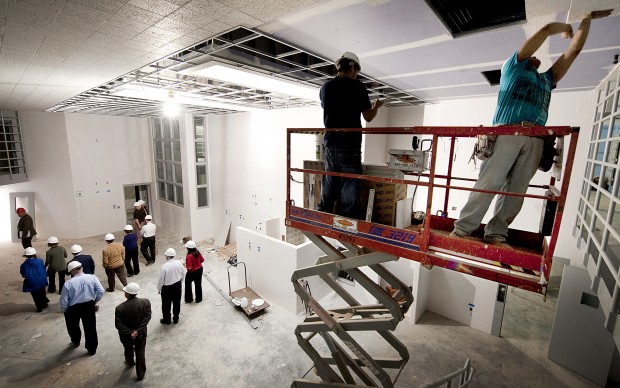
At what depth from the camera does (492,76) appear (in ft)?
16.6

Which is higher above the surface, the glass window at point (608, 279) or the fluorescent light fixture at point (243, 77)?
the fluorescent light fixture at point (243, 77)

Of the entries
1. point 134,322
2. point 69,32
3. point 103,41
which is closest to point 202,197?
point 134,322

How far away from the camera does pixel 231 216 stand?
38.0 feet

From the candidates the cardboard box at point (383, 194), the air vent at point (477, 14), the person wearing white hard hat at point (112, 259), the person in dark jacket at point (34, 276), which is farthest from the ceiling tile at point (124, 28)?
the person in dark jacket at point (34, 276)

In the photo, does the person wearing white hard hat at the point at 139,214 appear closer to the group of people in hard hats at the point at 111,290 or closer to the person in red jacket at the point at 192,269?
the group of people in hard hats at the point at 111,290

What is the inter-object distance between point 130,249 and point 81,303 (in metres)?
3.25

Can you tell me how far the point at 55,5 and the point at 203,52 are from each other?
69.9 inches

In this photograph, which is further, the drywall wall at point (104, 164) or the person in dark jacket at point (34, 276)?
the drywall wall at point (104, 164)

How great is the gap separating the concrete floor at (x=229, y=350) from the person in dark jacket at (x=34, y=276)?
394 mm

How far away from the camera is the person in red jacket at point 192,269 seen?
22.5 ft

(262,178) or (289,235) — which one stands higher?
(262,178)

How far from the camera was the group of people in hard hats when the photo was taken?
15.7 feet

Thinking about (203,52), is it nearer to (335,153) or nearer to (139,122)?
(335,153)

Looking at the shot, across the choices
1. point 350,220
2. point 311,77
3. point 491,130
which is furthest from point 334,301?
point 491,130
